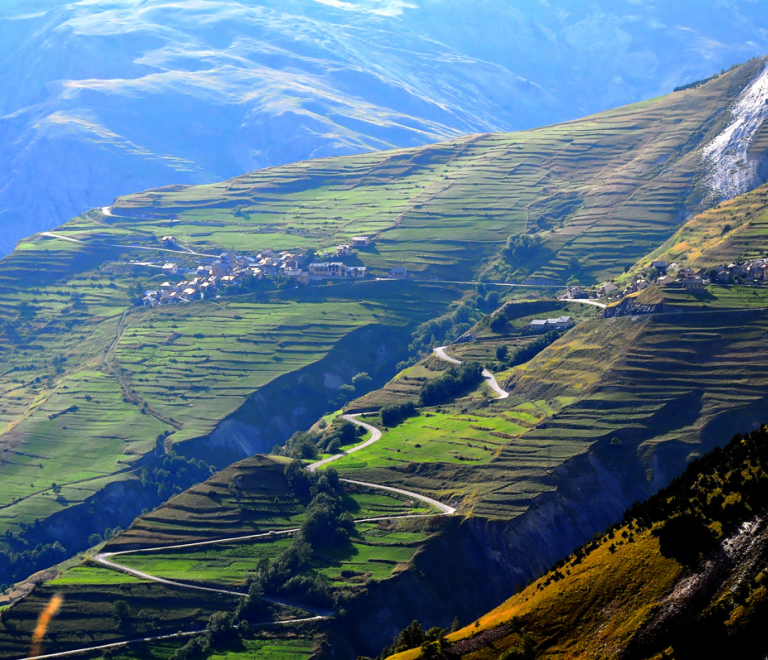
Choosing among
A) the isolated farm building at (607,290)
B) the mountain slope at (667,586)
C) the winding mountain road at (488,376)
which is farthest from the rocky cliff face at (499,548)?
the isolated farm building at (607,290)

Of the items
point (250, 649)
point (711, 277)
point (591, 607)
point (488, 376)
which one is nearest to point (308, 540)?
point (250, 649)

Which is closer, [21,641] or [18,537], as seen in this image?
[21,641]

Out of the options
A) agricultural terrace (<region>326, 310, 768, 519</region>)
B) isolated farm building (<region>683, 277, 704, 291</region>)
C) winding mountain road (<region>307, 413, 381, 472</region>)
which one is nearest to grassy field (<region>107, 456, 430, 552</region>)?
agricultural terrace (<region>326, 310, 768, 519</region>)

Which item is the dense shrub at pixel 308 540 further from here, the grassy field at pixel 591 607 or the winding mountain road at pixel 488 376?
the grassy field at pixel 591 607

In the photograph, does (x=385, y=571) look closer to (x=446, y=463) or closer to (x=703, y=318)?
(x=446, y=463)

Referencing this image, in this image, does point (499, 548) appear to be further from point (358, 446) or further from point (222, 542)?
point (358, 446)

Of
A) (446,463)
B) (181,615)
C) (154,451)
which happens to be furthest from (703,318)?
(154,451)
